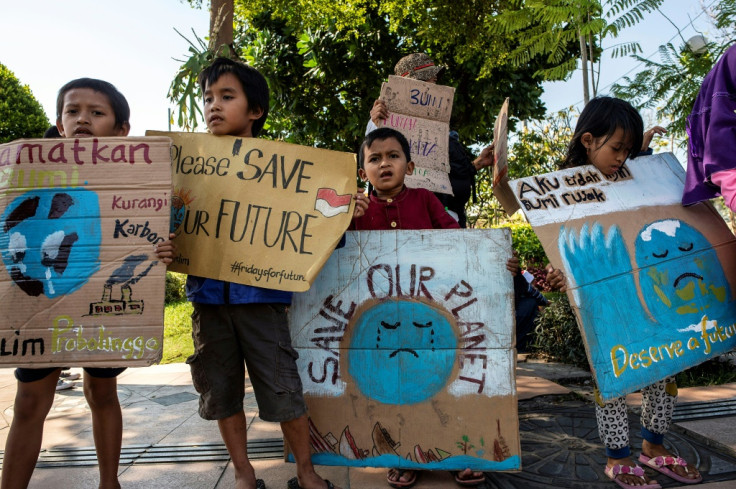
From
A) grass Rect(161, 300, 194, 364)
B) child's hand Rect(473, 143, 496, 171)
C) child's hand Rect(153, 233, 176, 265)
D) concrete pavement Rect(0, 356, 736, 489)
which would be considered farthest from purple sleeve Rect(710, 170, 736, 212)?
grass Rect(161, 300, 194, 364)

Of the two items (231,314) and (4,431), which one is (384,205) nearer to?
(231,314)

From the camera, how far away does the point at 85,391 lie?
7.05 feet

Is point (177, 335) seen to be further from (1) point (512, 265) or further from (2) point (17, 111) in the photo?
(2) point (17, 111)

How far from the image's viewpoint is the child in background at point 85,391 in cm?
195

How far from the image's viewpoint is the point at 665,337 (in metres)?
2.09

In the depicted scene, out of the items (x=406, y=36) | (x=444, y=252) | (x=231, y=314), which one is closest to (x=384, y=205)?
(x=444, y=252)

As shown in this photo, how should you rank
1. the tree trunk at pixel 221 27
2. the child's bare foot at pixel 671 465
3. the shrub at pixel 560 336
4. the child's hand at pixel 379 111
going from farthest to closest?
the tree trunk at pixel 221 27 < the shrub at pixel 560 336 < the child's hand at pixel 379 111 < the child's bare foot at pixel 671 465

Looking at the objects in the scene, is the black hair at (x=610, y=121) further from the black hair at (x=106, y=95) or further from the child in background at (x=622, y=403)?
the black hair at (x=106, y=95)

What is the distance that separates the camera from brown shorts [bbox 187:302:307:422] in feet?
6.75

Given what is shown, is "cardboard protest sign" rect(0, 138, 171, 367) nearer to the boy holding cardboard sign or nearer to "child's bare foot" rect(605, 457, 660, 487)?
the boy holding cardboard sign

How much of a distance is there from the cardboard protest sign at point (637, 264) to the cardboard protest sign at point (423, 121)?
3.36 ft

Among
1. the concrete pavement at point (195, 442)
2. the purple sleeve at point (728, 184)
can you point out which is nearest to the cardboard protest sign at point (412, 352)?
the concrete pavement at point (195, 442)

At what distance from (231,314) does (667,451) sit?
1979 millimetres

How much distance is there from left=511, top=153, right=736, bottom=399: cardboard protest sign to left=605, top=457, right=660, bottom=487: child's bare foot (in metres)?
0.39
